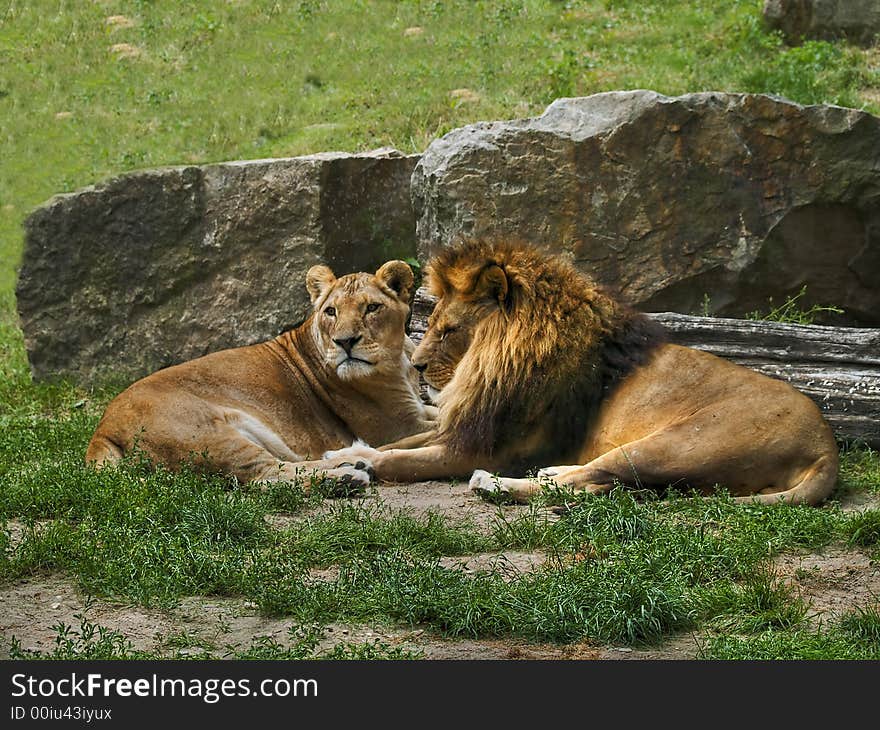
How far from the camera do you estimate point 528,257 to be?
731 centimetres

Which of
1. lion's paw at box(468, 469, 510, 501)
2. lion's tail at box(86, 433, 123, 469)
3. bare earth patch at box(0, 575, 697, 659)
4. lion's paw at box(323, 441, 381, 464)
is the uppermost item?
bare earth patch at box(0, 575, 697, 659)

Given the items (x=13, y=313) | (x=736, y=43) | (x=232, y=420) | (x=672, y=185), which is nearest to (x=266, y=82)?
(x=13, y=313)

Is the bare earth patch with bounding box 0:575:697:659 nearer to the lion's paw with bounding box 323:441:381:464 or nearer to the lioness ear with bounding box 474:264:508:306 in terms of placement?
the lion's paw with bounding box 323:441:381:464

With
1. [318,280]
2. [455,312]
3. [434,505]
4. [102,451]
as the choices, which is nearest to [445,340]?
[455,312]

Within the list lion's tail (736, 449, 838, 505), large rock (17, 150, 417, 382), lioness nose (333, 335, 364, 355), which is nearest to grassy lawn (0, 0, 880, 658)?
lion's tail (736, 449, 838, 505)

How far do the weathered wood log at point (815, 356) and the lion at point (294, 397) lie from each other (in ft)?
5.85

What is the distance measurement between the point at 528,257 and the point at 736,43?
8.68 meters

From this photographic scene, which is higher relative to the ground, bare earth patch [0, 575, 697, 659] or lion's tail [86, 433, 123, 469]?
bare earth patch [0, 575, 697, 659]

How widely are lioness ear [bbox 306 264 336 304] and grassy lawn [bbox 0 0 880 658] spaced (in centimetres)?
181

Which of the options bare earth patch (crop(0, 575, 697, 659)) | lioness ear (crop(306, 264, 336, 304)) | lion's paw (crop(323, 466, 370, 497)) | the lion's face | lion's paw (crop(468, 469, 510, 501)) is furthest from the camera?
lioness ear (crop(306, 264, 336, 304))

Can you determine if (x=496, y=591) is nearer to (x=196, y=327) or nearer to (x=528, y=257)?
(x=528, y=257)

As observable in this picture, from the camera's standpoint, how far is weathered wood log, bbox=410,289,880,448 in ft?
25.0

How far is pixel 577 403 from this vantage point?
708cm

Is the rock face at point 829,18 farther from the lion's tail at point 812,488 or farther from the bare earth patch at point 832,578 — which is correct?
the bare earth patch at point 832,578
